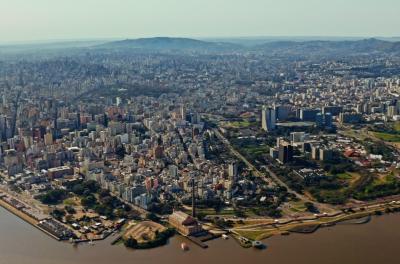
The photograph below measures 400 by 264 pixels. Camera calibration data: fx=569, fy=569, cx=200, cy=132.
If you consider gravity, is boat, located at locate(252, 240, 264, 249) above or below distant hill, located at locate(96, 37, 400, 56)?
above

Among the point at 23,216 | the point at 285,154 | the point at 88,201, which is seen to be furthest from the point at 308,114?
the point at 23,216

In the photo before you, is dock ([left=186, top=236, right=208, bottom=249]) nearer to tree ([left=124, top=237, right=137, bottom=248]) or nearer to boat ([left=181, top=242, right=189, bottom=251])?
boat ([left=181, top=242, right=189, bottom=251])

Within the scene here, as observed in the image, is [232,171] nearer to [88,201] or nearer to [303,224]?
[303,224]

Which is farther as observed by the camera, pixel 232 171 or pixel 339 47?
pixel 339 47

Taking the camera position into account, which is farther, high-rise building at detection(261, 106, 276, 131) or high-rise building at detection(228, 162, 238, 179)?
high-rise building at detection(261, 106, 276, 131)

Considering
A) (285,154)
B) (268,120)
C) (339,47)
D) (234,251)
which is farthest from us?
(339,47)

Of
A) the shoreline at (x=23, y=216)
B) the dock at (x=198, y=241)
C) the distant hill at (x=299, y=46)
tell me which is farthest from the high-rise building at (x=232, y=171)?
the distant hill at (x=299, y=46)

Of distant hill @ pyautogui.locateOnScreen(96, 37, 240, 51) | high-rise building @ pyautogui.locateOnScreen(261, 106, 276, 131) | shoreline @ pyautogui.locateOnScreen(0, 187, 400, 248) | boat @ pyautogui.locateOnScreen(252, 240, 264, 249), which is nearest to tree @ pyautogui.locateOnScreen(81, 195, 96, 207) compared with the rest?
shoreline @ pyautogui.locateOnScreen(0, 187, 400, 248)

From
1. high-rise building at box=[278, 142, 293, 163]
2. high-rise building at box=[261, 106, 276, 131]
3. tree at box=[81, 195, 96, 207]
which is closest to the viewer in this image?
tree at box=[81, 195, 96, 207]

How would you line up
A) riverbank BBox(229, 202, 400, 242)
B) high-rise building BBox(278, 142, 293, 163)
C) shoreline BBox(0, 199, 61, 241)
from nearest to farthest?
riverbank BBox(229, 202, 400, 242) < shoreline BBox(0, 199, 61, 241) < high-rise building BBox(278, 142, 293, 163)

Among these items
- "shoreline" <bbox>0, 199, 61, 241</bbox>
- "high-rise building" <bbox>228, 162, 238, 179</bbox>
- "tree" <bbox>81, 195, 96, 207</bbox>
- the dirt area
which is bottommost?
"shoreline" <bbox>0, 199, 61, 241</bbox>
